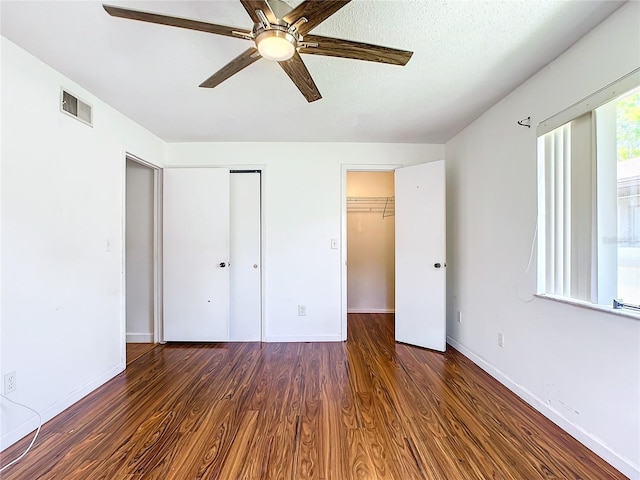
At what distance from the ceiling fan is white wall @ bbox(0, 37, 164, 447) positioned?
3.82ft

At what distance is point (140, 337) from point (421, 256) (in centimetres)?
333

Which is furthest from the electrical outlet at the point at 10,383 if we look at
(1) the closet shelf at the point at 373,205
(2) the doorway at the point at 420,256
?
(1) the closet shelf at the point at 373,205

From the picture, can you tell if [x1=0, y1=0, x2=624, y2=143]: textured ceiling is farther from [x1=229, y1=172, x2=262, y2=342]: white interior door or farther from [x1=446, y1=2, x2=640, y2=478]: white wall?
[x1=229, y1=172, x2=262, y2=342]: white interior door

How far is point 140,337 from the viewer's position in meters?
3.25

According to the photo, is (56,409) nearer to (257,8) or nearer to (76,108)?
(76,108)

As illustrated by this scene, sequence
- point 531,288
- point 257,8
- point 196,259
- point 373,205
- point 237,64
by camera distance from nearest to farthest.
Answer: point 257,8 < point 237,64 < point 531,288 < point 196,259 < point 373,205

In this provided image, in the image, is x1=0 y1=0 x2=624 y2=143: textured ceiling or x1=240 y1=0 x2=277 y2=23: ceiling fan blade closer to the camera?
x1=240 y1=0 x2=277 y2=23: ceiling fan blade

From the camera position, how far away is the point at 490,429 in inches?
66.4

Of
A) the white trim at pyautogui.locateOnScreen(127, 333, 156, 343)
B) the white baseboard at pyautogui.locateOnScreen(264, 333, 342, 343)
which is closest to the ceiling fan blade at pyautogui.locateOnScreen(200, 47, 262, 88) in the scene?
the white baseboard at pyautogui.locateOnScreen(264, 333, 342, 343)

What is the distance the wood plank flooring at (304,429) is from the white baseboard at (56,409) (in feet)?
0.17

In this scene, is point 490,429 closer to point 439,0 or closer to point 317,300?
point 317,300

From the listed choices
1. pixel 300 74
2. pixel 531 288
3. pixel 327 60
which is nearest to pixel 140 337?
pixel 300 74

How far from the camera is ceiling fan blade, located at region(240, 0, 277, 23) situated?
1038 millimetres

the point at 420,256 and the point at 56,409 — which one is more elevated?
the point at 420,256
